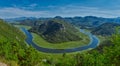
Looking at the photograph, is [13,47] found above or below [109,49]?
below

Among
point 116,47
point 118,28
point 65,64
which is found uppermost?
point 118,28

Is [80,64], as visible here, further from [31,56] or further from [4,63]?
[4,63]

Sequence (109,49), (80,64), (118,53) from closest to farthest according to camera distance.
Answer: (118,53)
(109,49)
(80,64)

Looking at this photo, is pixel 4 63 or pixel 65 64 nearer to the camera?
pixel 4 63

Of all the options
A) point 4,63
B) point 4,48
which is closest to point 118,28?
point 4,63

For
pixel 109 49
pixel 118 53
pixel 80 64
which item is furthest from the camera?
pixel 80 64

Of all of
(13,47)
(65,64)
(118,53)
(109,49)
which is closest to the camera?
(118,53)

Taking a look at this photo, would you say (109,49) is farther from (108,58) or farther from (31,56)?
(31,56)

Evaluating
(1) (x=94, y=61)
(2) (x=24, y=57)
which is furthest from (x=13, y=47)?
(1) (x=94, y=61)

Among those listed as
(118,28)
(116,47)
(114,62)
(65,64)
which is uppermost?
(118,28)
